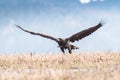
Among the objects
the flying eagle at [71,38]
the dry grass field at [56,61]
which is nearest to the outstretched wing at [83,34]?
the flying eagle at [71,38]

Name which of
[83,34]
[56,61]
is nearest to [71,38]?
[83,34]

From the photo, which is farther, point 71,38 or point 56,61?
point 71,38

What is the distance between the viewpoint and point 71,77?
12164 mm

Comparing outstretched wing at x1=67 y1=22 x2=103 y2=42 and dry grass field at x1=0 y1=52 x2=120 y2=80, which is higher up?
outstretched wing at x1=67 y1=22 x2=103 y2=42

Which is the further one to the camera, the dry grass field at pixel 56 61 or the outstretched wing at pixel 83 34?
the outstretched wing at pixel 83 34

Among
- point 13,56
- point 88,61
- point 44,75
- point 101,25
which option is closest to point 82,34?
point 101,25

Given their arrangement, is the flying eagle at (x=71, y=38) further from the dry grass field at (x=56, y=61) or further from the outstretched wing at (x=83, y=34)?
the dry grass field at (x=56, y=61)

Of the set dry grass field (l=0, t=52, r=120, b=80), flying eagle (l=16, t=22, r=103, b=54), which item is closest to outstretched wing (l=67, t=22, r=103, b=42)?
flying eagle (l=16, t=22, r=103, b=54)

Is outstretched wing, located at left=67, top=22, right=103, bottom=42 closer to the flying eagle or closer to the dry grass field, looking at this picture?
the flying eagle

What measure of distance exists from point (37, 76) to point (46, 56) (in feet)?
28.9

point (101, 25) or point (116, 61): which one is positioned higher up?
point (101, 25)

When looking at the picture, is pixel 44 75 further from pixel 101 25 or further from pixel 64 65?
pixel 101 25

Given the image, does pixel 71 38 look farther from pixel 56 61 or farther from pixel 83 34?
pixel 56 61

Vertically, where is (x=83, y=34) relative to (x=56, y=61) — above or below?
above
